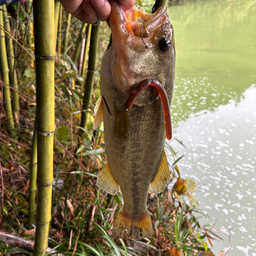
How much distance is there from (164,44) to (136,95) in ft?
0.77

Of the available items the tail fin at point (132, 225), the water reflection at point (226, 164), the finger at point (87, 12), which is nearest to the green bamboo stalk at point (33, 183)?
the tail fin at point (132, 225)

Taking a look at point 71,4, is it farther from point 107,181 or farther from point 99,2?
point 107,181

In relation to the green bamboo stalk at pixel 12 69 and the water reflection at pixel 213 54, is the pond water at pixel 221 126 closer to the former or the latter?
the water reflection at pixel 213 54

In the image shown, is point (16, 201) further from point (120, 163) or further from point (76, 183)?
point (120, 163)

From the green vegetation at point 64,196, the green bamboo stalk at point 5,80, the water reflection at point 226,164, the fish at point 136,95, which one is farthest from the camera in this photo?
the water reflection at point 226,164

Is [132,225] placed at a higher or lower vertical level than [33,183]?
lower

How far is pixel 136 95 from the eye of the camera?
0.81 metres

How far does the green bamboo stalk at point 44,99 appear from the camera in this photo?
2.90ft

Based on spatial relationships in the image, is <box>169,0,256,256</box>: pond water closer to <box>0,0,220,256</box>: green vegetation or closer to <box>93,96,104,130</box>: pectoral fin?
<box>0,0,220,256</box>: green vegetation

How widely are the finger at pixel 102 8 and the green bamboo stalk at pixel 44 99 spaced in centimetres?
19

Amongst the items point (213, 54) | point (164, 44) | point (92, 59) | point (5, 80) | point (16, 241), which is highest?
point (213, 54)

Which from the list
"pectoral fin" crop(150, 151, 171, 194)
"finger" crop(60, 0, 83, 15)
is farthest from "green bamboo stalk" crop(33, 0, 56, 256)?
"pectoral fin" crop(150, 151, 171, 194)

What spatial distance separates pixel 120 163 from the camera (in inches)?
41.1

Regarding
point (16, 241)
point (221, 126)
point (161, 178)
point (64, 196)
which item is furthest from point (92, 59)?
point (221, 126)
